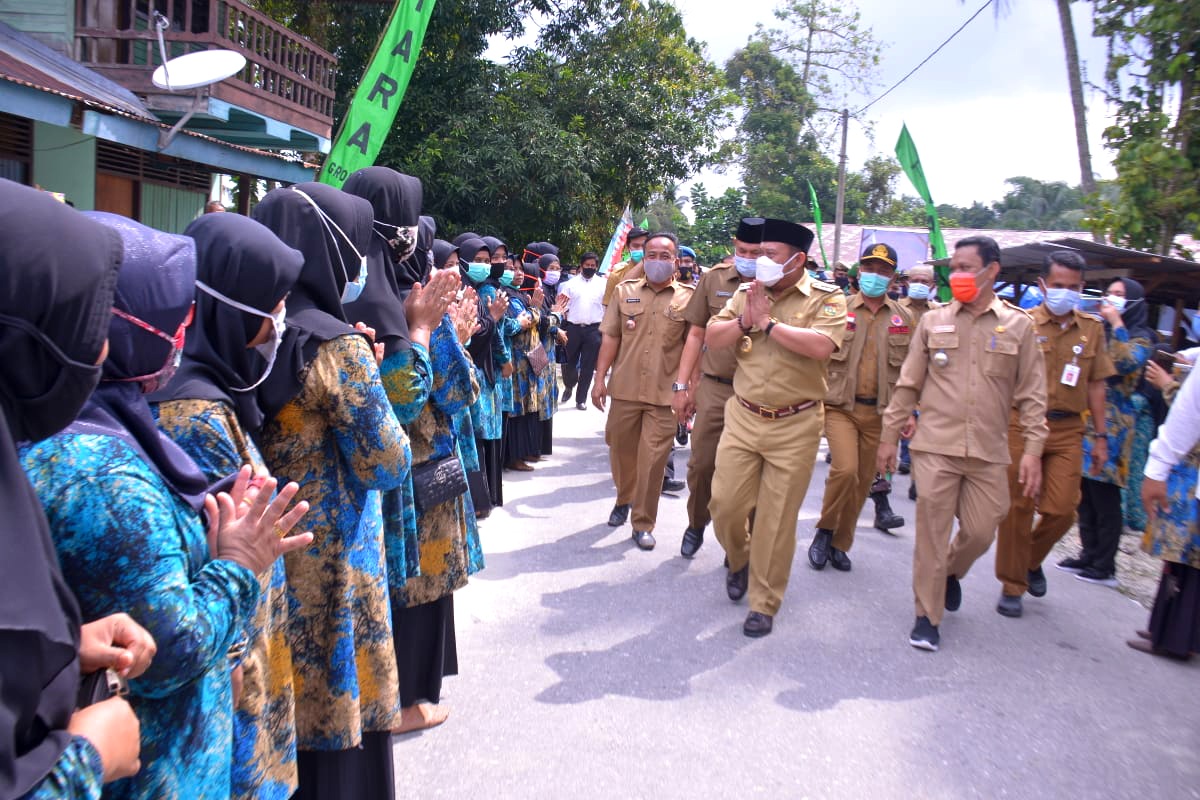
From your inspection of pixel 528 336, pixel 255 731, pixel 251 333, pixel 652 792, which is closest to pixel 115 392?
pixel 251 333

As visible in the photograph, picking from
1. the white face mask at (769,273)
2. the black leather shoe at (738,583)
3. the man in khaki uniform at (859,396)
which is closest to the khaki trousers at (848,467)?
the man in khaki uniform at (859,396)

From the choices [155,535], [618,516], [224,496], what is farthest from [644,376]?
[155,535]

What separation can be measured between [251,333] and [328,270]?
0.55m

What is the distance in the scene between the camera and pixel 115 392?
5.87 feet

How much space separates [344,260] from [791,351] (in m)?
2.71

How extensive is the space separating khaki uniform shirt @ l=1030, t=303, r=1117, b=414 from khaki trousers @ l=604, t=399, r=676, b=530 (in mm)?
2433

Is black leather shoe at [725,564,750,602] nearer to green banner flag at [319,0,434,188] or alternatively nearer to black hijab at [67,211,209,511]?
green banner flag at [319,0,434,188]

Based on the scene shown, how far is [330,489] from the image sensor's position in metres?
2.79

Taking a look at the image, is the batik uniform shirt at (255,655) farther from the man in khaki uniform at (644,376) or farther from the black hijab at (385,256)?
the man in khaki uniform at (644,376)

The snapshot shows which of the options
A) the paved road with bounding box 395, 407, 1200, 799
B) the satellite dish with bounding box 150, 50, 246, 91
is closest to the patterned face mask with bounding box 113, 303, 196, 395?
the paved road with bounding box 395, 407, 1200, 799

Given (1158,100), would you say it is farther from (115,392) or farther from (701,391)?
(115,392)

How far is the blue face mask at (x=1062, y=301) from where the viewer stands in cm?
596

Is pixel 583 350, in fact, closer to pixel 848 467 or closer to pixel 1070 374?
→ pixel 848 467

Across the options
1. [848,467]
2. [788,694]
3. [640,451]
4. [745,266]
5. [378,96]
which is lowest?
[788,694]
